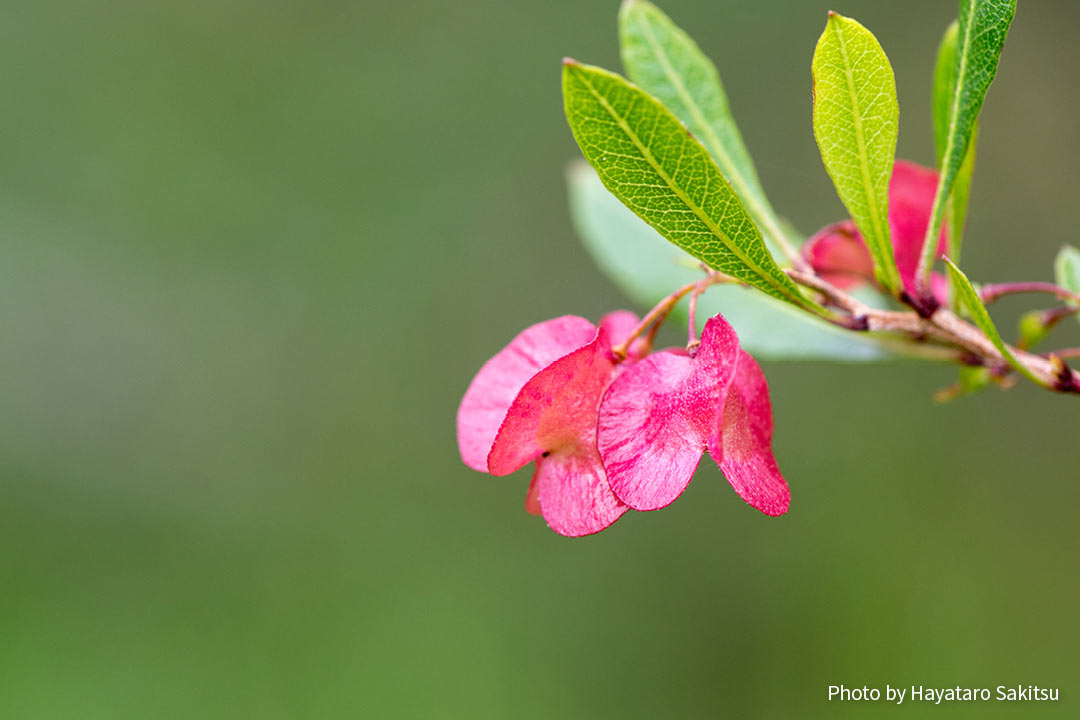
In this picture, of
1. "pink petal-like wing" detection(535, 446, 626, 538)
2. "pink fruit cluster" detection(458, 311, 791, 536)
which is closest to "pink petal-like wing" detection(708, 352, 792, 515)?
"pink fruit cluster" detection(458, 311, 791, 536)

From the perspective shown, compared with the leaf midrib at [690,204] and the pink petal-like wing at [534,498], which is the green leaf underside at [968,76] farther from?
the pink petal-like wing at [534,498]

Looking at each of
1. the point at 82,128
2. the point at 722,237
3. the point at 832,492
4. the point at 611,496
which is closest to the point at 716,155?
the point at 722,237

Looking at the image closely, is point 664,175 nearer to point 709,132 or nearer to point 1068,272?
point 709,132

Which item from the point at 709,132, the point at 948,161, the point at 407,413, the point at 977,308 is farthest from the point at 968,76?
the point at 407,413

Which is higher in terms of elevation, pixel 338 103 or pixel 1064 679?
pixel 338 103

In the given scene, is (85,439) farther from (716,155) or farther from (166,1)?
(716,155)

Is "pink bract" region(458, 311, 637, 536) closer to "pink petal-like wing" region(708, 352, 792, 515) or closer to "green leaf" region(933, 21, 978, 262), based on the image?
"pink petal-like wing" region(708, 352, 792, 515)
